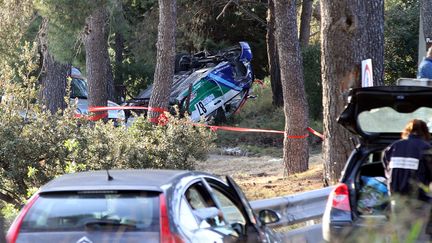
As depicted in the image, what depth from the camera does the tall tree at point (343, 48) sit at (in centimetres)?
1194

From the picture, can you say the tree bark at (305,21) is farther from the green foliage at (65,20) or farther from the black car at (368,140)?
the black car at (368,140)

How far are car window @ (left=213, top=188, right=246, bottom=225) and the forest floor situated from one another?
19.9 ft

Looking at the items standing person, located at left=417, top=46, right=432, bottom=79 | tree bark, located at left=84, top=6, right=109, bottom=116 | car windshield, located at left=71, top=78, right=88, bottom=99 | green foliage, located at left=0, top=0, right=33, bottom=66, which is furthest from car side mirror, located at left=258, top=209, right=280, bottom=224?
car windshield, located at left=71, top=78, right=88, bottom=99

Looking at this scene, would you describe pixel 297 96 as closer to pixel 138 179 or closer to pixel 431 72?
pixel 431 72

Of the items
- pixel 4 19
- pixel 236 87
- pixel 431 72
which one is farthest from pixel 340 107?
pixel 236 87

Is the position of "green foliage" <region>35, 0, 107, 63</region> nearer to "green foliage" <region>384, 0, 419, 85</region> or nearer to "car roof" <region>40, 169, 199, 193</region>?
"green foliage" <region>384, 0, 419, 85</region>

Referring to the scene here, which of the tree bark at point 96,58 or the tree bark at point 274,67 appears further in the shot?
the tree bark at point 274,67

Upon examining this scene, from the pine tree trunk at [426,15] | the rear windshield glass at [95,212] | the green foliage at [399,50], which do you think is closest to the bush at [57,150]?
the rear windshield glass at [95,212]

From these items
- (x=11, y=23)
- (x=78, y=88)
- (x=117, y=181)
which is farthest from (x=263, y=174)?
(x=117, y=181)

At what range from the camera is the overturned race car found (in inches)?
1091

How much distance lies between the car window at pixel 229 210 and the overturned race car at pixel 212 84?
19.1m

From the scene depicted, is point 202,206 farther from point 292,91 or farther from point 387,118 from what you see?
point 292,91

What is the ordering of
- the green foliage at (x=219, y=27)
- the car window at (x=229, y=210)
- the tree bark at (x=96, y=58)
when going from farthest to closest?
1. the green foliage at (x=219, y=27)
2. the tree bark at (x=96, y=58)
3. the car window at (x=229, y=210)

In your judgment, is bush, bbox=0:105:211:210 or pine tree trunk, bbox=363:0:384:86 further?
bush, bbox=0:105:211:210
